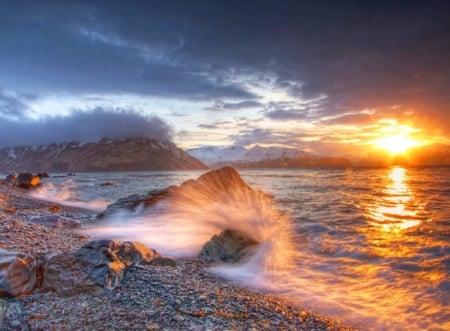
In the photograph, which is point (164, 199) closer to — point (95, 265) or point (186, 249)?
point (186, 249)

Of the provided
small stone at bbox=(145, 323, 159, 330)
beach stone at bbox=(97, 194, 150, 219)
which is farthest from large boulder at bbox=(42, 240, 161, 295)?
beach stone at bbox=(97, 194, 150, 219)

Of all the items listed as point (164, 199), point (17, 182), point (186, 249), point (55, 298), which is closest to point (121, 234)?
point (186, 249)

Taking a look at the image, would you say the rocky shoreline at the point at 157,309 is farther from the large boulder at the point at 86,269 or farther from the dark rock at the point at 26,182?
the dark rock at the point at 26,182

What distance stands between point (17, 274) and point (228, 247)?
19.1ft

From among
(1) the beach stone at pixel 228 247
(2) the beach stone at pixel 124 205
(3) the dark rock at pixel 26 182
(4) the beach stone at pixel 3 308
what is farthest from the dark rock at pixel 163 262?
(3) the dark rock at pixel 26 182

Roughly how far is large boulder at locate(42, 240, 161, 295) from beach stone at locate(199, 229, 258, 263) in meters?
3.44

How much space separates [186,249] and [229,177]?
13.6 metres

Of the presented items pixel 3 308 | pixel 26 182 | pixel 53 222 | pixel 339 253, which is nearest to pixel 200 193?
pixel 53 222

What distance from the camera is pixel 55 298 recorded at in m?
4.66

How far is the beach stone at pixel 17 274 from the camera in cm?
450

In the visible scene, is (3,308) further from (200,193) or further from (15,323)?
(200,193)

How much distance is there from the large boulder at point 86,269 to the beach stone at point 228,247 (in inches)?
135

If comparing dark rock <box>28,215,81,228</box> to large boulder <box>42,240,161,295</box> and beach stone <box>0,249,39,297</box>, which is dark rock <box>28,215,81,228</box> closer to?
large boulder <box>42,240,161,295</box>

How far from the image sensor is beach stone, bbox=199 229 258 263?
9.02 metres
